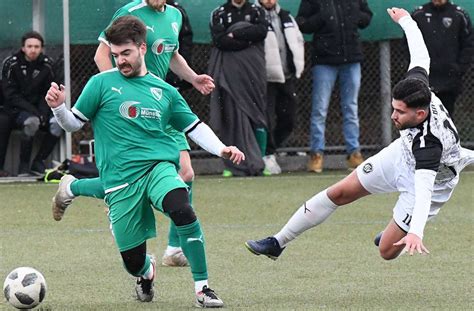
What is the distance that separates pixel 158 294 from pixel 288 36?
7.03 m

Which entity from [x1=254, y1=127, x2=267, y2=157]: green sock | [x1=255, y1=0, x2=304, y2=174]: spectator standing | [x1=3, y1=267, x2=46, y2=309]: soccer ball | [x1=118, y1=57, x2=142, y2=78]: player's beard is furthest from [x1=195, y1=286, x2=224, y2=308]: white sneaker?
[x1=255, y1=0, x2=304, y2=174]: spectator standing

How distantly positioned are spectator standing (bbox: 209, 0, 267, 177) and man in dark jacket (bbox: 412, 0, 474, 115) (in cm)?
188

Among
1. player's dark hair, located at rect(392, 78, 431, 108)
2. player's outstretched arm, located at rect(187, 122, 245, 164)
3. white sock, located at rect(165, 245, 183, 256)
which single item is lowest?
white sock, located at rect(165, 245, 183, 256)

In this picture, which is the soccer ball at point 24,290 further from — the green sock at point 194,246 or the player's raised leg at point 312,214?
the player's raised leg at point 312,214

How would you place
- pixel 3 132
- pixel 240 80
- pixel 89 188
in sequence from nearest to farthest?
pixel 89 188, pixel 3 132, pixel 240 80

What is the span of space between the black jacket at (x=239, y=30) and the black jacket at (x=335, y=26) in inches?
24.9

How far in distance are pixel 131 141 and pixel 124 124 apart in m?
0.10

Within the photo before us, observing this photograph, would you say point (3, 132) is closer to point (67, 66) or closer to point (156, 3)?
point (67, 66)

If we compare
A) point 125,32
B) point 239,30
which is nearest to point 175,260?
point 125,32

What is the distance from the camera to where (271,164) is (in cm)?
1432

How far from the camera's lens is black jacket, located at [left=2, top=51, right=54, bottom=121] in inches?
527

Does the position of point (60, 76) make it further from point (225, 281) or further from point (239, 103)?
point (225, 281)

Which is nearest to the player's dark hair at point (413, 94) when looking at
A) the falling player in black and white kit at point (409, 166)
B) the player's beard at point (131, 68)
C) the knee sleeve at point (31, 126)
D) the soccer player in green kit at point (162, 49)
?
the falling player in black and white kit at point (409, 166)

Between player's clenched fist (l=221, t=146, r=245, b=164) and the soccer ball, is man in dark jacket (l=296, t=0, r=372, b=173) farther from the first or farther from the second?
the soccer ball
